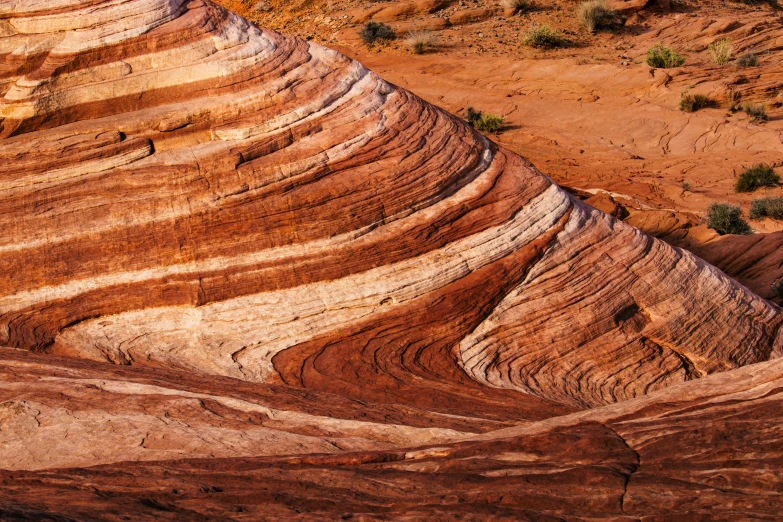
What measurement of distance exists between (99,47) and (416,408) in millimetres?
5025

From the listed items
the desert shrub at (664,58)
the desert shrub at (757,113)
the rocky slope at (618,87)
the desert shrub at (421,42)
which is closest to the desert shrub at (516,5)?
the rocky slope at (618,87)

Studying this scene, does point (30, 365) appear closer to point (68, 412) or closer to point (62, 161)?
point (68, 412)

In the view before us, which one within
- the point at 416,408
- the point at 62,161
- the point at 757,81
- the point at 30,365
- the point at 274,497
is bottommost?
the point at 757,81

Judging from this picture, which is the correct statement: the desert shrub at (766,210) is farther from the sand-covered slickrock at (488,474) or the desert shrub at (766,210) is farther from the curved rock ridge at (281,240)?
the sand-covered slickrock at (488,474)

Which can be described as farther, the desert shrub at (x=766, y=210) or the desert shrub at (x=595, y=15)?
the desert shrub at (x=595, y=15)

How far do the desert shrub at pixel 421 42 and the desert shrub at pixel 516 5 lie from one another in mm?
3205

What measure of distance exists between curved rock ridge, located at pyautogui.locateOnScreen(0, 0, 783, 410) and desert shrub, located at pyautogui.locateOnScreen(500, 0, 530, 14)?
21.0m

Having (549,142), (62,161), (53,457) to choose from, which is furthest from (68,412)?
(549,142)

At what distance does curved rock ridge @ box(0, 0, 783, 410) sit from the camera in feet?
26.3

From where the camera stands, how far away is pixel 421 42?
26594mm

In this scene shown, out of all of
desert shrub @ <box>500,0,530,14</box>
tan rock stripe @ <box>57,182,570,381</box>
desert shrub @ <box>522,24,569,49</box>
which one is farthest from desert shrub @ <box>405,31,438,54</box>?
tan rock stripe @ <box>57,182,570,381</box>

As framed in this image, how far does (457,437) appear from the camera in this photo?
578 cm

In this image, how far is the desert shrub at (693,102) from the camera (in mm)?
21703

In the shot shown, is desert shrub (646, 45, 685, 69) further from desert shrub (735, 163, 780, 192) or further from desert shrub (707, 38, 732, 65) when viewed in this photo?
desert shrub (735, 163, 780, 192)
